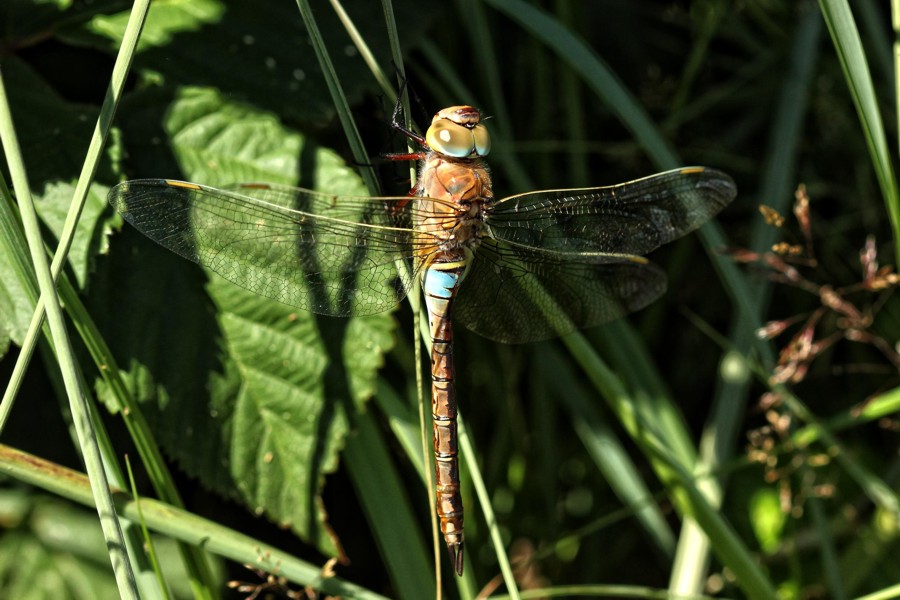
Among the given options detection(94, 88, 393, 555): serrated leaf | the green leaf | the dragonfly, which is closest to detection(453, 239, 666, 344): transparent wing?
the dragonfly

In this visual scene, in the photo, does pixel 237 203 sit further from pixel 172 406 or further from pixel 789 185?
pixel 789 185

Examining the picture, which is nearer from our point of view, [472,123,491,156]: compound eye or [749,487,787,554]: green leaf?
[472,123,491,156]: compound eye

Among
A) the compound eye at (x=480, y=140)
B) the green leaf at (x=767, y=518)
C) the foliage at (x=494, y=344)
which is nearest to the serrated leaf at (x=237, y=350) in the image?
the foliage at (x=494, y=344)

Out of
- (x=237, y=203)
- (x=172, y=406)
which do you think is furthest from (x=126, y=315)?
(x=237, y=203)

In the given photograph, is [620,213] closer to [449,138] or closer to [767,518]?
[449,138]

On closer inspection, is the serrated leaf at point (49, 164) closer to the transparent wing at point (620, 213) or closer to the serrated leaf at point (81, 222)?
the serrated leaf at point (81, 222)

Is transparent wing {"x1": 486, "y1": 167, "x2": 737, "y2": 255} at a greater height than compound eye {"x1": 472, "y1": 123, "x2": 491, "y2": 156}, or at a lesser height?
lesser

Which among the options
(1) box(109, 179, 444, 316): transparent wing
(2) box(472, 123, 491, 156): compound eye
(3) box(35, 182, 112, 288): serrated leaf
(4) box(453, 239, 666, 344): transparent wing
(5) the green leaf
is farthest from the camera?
(5) the green leaf

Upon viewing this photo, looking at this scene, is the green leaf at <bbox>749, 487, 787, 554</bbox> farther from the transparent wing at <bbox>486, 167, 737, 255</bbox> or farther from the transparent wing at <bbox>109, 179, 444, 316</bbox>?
the transparent wing at <bbox>109, 179, 444, 316</bbox>
